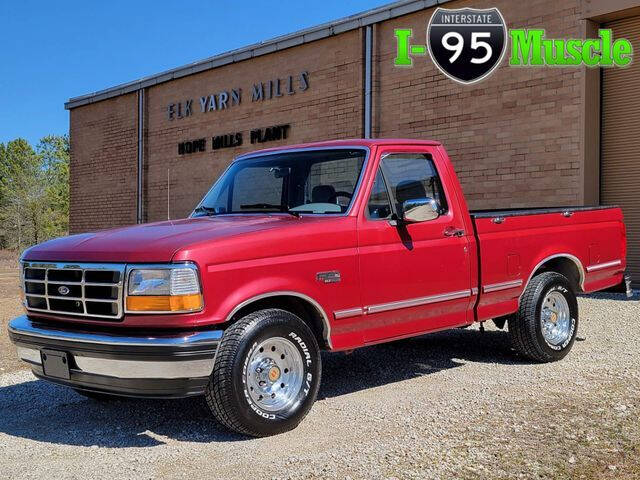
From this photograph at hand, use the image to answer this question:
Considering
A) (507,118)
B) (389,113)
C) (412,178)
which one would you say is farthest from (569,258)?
(389,113)

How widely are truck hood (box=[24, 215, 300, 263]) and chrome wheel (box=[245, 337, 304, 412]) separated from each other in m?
0.77

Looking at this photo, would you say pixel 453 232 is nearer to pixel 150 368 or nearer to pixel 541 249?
pixel 541 249

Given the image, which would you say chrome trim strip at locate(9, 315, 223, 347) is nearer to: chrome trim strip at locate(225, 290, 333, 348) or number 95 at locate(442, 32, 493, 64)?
chrome trim strip at locate(225, 290, 333, 348)

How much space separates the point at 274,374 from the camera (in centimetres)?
460

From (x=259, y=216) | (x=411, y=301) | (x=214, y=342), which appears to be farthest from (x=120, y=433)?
(x=411, y=301)

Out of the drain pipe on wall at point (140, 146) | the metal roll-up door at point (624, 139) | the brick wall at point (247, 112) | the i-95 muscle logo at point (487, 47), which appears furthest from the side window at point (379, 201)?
the drain pipe on wall at point (140, 146)

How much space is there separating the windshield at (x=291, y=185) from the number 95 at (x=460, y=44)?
29.8ft

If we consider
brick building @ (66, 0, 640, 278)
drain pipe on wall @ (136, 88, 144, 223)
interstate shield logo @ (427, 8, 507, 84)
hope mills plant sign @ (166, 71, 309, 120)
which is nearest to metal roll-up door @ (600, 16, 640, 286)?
brick building @ (66, 0, 640, 278)

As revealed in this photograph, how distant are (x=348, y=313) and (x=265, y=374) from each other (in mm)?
797

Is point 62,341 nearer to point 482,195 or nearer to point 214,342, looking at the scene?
point 214,342

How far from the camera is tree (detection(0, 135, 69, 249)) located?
177 feet

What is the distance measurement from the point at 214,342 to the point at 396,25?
41.3ft

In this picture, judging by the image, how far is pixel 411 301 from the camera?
17.8 ft

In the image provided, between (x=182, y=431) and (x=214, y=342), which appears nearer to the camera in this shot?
(x=214, y=342)
